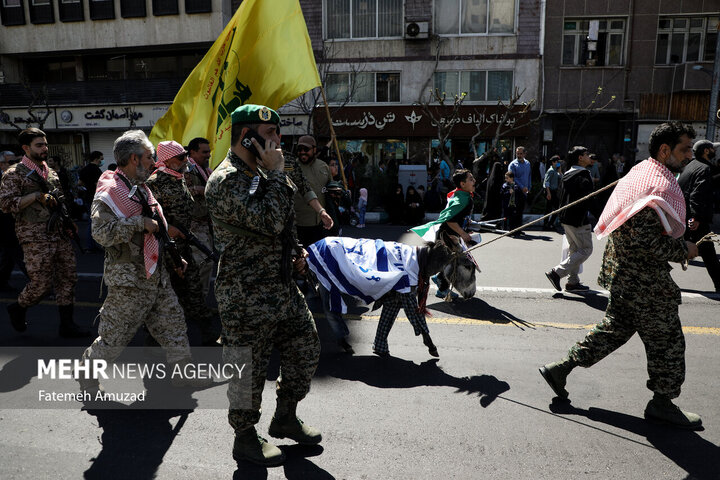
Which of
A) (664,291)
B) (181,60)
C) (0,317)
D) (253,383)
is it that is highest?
(181,60)

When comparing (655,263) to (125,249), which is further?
(125,249)

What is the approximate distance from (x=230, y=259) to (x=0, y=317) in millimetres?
→ 4555

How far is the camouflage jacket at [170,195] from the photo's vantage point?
4734 mm

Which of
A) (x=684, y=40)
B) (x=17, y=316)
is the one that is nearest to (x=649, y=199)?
(x=17, y=316)

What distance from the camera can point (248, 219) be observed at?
2.68 m

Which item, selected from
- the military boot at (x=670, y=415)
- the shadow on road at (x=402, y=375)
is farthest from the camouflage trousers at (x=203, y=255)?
the military boot at (x=670, y=415)

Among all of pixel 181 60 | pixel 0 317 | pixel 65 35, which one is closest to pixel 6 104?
pixel 65 35

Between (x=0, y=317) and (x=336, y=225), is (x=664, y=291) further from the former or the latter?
(x=0, y=317)

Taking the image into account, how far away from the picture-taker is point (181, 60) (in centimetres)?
2695

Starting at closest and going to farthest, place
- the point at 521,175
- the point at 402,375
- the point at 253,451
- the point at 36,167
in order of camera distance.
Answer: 1. the point at 253,451
2. the point at 402,375
3. the point at 36,167
4. the point at 521,175

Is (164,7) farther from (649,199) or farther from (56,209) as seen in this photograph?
(649,199)

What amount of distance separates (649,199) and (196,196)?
3.95 metres

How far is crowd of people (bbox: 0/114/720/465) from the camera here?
112 inches

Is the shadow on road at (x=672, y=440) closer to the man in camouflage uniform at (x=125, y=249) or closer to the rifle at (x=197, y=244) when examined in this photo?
the man in camouflage uniform at (x=125, y=249)
